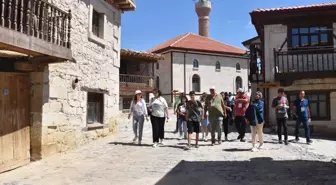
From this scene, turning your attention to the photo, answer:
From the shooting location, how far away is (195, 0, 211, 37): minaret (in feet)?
126

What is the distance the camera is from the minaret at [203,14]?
126 feet

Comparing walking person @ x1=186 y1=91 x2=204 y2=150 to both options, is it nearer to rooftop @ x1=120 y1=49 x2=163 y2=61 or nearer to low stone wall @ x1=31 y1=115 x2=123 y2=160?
low stone wall @ x1=31 y1=115 x2=123 y2=160

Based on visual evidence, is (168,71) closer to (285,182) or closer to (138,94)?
(138,94)

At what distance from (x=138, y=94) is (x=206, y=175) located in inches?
159

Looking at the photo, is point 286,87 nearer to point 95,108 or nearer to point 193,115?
point 193,115

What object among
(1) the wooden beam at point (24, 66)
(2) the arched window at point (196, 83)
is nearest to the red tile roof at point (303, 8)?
(1) the wooden beam at point (24, 66)

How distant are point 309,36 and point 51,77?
10240 millimetres

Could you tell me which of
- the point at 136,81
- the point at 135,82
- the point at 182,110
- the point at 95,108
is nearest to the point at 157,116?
the point at 182,110

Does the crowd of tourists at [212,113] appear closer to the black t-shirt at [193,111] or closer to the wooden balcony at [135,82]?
the black t-shirt at [193,111]

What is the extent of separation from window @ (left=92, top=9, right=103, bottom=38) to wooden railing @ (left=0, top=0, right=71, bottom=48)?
2405 millimetres

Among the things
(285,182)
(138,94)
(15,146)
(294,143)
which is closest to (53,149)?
(15,146)

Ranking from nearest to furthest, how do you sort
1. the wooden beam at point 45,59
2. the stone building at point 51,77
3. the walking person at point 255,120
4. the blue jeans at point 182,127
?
the stone building at point 51,77, the wooden beam at point 45,59, the walking person at point 255,120, the blue jeans at point 182,127

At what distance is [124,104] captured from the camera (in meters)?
23.3

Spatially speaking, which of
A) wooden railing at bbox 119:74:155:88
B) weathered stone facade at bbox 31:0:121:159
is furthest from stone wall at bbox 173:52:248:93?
weathered stone facade at bbox 31:0:121:159
